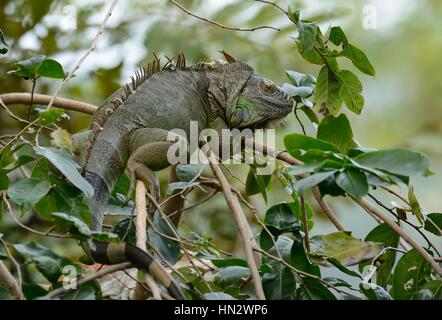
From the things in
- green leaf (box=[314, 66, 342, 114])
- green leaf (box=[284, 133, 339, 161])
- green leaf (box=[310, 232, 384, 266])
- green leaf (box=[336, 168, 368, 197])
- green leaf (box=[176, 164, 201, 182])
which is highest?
green leaf (box=[314, 66, 342, 114])

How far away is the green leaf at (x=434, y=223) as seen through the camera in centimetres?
207

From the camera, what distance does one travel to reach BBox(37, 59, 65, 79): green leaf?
78.1 inches

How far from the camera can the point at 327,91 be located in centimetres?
234

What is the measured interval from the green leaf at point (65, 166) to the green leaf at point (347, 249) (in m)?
0.70

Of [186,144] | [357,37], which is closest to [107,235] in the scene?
[186,144]

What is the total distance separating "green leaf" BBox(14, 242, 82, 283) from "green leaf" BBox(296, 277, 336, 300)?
1.98 ft

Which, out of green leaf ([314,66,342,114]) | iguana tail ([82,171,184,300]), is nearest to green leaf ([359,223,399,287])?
green leaf ([314,66,342,114])

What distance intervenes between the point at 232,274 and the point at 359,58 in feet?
2.67

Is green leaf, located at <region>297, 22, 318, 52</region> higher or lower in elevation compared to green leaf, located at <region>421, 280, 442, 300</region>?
higher

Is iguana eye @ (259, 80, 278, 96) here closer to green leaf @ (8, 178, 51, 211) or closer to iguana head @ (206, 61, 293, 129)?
iguana head @ (206, 61, 293, 129)

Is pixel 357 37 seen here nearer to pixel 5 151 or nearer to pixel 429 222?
pixel 429 222

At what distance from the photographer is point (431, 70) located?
8.56 m

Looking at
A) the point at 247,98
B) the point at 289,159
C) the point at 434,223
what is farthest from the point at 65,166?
the point at 247,98
